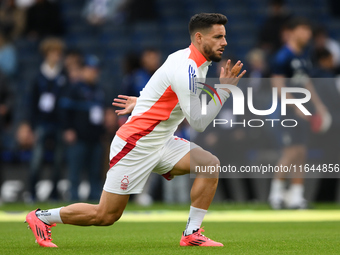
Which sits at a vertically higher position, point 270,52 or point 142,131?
point 270,52

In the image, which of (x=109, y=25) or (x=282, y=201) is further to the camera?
(x=109, y=25)

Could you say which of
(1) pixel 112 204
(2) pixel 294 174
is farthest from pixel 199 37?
(2) pixel 294 174

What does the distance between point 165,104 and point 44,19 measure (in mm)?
10224

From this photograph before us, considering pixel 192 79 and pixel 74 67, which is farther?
pixel 74 67

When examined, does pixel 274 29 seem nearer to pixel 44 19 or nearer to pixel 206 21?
pixel 44 19

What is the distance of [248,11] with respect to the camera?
16156 mm

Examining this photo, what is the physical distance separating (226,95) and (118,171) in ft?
3.64

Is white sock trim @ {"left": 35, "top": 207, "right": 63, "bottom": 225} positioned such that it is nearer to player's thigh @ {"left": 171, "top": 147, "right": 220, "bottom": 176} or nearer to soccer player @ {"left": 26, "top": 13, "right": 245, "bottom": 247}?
soccer player @ {"left": 26, "top": 13, "right": 245, "bottom": 247}

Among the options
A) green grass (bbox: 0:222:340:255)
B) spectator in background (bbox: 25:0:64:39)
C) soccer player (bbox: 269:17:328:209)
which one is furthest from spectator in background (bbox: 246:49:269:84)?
spectator in background (bbox: 25:0:64:39)

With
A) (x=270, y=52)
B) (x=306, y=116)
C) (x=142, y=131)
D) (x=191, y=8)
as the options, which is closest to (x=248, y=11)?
(x=191, y=8)

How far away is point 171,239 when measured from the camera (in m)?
6.17

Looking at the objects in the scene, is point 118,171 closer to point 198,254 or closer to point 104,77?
point 198,254

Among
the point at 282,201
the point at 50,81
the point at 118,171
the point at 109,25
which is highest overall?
the point at 109,25

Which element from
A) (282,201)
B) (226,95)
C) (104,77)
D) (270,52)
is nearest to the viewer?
(226,95)
